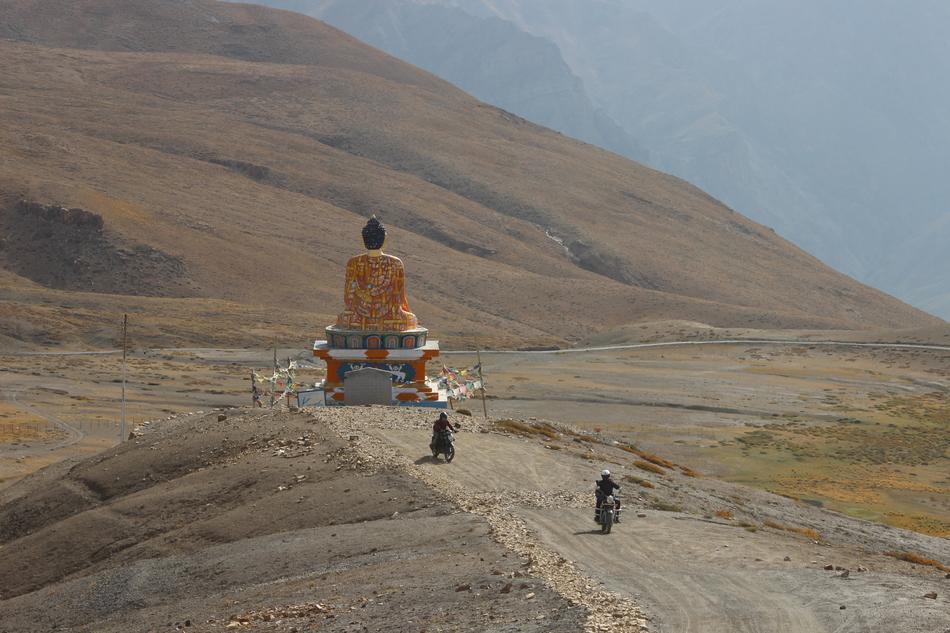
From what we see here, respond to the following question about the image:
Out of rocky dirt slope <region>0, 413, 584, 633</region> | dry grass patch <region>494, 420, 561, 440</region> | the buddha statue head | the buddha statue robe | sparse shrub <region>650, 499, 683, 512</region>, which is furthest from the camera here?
the buddha statue head

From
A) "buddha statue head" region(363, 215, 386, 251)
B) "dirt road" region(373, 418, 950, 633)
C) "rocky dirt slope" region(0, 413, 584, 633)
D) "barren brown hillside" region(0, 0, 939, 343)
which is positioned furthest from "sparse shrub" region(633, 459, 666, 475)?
"barren brown hillside" region(0, 0, 939, 343)

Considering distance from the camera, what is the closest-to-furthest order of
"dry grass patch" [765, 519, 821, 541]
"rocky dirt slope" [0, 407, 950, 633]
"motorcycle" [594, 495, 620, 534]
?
"rocky dirt slope" [0, 407, 950, 633], "motorcycle" [594, 495, 620, 534], "dry grass patch" [765, 519, 821, 541]

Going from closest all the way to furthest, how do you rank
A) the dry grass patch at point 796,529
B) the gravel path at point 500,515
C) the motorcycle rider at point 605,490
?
1. the gravel path at point 500,515
2. the motorcycle rider at point 605,490
3. the dry grass patch at point 796,529

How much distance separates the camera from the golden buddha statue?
122 ft

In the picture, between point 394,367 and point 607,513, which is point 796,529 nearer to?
point 607,513

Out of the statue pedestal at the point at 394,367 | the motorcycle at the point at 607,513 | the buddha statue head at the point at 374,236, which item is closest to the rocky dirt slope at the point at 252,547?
the motorcycle at the point at 607,513

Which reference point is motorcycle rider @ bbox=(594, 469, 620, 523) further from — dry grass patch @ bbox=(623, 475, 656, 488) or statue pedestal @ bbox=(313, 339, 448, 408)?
statue pedestal @ bbox=(313, 339, 448, 408)

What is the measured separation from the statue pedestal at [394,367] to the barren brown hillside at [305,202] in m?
42.1

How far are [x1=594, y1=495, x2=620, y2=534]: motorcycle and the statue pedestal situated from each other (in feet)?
51.6

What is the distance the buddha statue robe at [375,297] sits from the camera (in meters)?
37.3

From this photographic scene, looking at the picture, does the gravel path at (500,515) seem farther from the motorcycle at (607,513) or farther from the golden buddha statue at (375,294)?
the golden buddha statue at (375,294)

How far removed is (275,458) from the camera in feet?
83.0

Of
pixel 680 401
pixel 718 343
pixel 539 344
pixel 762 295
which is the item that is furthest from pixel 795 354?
pixel 762 295

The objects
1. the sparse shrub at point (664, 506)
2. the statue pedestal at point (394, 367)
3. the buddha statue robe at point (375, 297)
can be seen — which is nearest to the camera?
the sparse shrub at point (664, 506)
